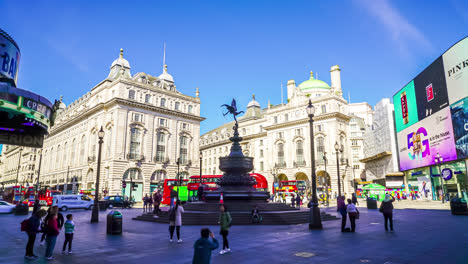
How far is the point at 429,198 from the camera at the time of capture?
5059 cm

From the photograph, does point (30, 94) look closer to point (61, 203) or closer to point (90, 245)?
point (90, 245)

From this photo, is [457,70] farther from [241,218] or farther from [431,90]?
[241,218]

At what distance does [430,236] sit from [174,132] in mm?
53599

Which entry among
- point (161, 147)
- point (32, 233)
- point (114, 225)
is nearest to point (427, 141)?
point (161, 147)

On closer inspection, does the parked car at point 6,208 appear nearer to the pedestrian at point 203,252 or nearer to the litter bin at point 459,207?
the pedestrian at point 203,252

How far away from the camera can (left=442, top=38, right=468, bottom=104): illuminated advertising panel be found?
40.1 metres

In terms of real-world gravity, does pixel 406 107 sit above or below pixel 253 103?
below

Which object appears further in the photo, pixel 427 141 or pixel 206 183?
pixel 427 141

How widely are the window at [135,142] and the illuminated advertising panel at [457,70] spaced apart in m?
49.8

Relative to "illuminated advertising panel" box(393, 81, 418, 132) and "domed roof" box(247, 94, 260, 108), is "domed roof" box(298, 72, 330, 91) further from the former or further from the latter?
"illuminated advertising panel" box(393, 81, 418, 132)

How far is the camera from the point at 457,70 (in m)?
41.2

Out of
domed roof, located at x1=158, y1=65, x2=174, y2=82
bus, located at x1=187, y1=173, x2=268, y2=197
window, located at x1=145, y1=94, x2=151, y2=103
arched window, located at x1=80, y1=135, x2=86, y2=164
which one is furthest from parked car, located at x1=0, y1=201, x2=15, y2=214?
domed roof, located at x1=158, y1=65, x2=174, y2=82

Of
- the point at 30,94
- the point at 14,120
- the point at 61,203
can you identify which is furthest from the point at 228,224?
the point at 61,203

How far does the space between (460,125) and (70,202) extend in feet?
162
